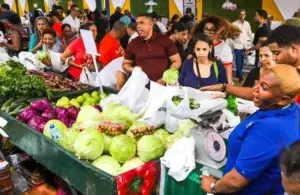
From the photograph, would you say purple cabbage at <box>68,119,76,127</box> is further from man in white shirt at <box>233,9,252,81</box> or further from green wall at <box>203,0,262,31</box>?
green wall at <box>203,0,262,31</box>

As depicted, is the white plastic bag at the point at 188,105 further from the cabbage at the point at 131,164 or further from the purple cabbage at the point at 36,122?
the purple cabbage at the point at 36,122

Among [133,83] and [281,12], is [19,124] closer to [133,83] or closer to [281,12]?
[133,83]

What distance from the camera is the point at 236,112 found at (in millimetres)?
2375

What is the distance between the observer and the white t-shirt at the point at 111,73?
4195 millimetres

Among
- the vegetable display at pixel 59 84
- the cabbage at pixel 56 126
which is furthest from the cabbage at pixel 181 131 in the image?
the vegetable display at pixel 59 84

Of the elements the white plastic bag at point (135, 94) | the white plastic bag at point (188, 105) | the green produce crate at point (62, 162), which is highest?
the white plastic bag at point (188, 105)

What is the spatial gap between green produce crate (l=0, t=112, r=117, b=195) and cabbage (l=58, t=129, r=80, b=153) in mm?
48

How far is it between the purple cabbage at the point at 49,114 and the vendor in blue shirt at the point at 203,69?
1299mm

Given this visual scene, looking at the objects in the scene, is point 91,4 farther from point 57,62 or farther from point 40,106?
point 40,106

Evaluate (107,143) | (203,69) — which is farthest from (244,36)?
(107,143)

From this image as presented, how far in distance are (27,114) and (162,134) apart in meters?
1.29

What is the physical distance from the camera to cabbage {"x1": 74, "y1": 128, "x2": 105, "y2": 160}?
2.23m

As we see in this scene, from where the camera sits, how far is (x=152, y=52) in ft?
12.6

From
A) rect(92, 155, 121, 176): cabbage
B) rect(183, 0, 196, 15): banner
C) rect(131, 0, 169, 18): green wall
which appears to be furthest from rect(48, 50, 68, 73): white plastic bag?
rect(131, 0, 169, 18): green wall
